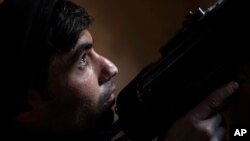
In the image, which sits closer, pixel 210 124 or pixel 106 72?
pixel 210 124

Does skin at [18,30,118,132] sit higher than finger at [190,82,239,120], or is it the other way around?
skin at [18,30,118,132]

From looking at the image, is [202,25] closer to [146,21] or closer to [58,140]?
[58,140]

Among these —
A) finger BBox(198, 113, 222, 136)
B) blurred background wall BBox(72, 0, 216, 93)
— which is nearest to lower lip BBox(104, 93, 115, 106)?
finger BBox(198, 113, 222, 136)

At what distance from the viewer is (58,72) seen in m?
0.87

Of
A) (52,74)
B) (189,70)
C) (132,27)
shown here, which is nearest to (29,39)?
(52,74)

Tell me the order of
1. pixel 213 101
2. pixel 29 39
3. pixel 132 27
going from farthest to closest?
pixel 132 27 → pixel 29 39 → pixel 213 101

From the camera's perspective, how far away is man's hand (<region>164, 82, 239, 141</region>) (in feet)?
2.23

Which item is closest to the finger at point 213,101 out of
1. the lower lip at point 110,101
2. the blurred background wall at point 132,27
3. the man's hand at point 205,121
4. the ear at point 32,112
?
the man's hand at point 205,121

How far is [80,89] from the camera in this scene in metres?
0.88

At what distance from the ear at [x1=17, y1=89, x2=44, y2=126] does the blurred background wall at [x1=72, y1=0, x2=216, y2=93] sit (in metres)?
0.77

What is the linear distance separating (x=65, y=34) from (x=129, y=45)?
959 millimetres

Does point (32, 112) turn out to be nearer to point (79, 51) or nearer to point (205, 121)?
point (79, 51)

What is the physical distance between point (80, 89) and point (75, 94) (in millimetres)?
16

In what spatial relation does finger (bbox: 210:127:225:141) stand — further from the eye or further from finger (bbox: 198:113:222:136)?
the eye
